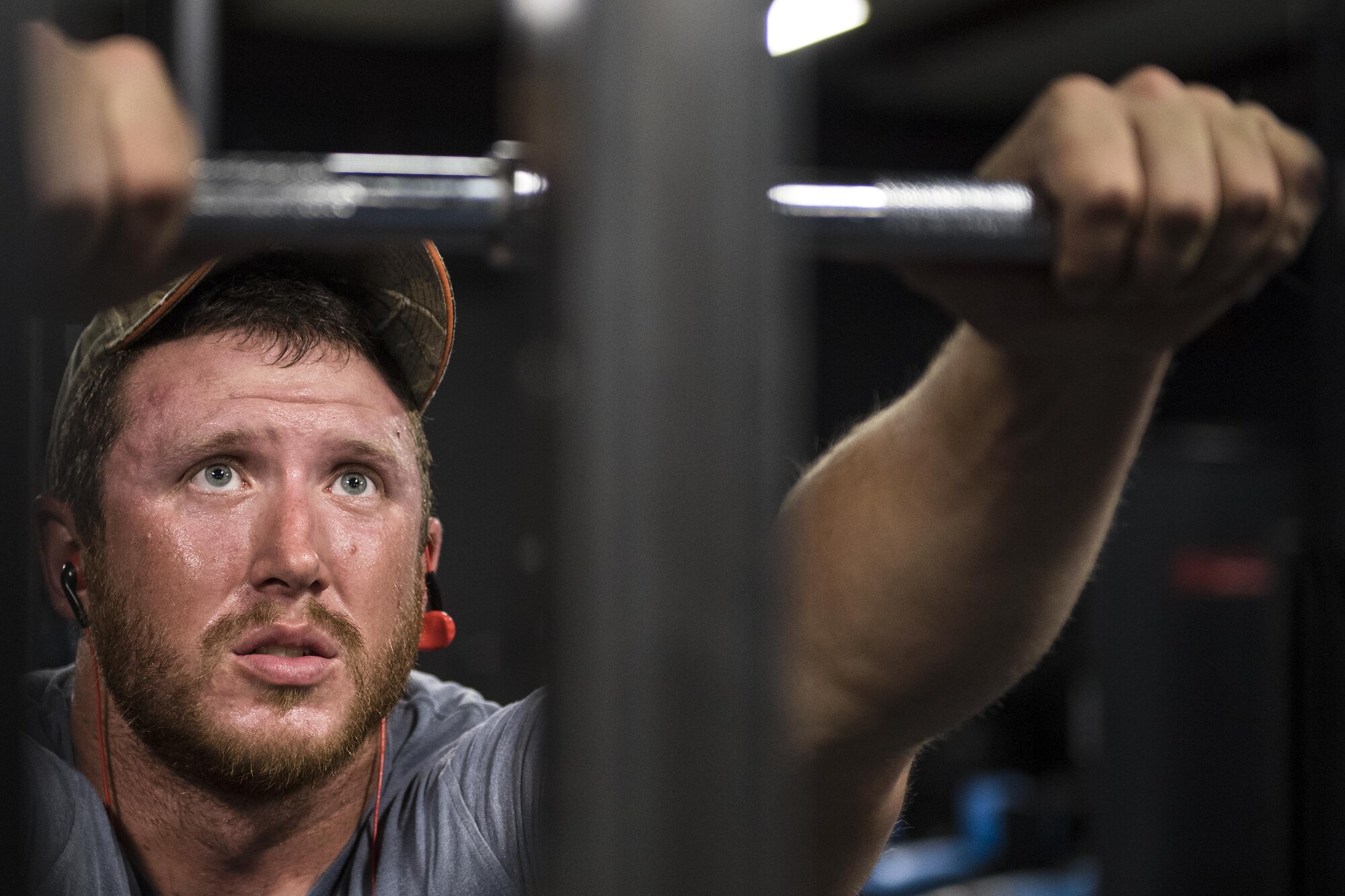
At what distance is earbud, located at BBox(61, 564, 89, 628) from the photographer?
58 centimetres

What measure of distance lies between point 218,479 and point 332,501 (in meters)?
0.05

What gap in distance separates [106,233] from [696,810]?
216mm

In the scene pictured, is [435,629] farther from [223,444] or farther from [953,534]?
[953,534]

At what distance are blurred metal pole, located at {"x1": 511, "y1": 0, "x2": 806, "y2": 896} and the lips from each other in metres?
0.30

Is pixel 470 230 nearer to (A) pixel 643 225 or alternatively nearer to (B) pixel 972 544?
(A) pixel 643 225

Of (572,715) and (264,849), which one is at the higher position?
(572,715)

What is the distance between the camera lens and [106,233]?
331mm

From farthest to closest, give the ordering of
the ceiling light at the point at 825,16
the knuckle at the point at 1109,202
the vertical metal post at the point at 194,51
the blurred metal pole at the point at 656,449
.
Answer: the ceiling light at the point at 825,16 → the vertical metal post at the point at 194,51 → the knuckle at the point at 1109,202 → the blurred metal pole at the point at 656,449

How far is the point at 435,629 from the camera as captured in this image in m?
0.62

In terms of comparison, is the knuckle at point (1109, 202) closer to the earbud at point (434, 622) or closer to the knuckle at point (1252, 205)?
the knuckle at point (1252, 205)

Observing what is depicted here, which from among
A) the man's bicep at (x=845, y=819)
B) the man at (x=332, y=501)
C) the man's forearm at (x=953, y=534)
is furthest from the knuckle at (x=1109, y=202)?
the man's bicep at (x=845, y=819)

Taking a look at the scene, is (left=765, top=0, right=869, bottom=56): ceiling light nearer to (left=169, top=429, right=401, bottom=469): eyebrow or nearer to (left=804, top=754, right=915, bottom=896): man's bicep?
(left=804, top=754, right=915, bottom=896): man's bicep

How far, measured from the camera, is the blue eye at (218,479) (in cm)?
56

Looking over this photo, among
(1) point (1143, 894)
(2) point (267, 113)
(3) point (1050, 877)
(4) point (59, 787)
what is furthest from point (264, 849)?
(3) point (1050, 877)
